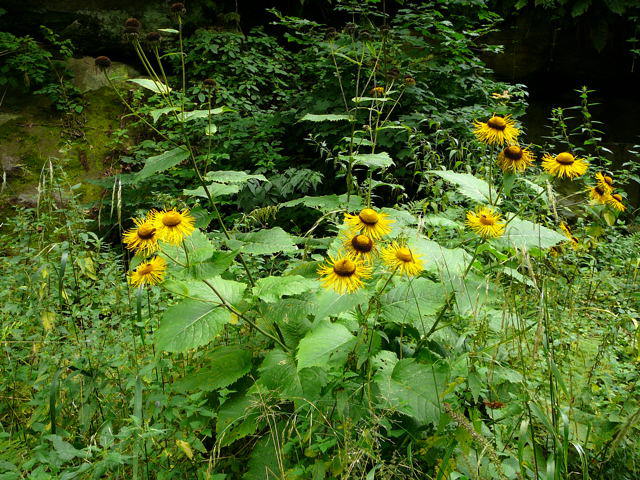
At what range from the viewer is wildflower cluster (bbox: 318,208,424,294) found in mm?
1105

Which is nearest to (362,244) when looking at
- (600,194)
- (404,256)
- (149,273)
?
(404,256)

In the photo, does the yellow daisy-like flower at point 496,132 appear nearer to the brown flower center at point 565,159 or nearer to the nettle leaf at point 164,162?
the brown flower center at point 565,159

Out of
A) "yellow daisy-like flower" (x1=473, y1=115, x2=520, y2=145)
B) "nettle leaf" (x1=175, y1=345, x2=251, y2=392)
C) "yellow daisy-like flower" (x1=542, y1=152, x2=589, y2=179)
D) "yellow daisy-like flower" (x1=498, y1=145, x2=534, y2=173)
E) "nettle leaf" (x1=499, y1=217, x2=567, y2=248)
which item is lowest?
"nettle leaf" (x1=175, y1=345, x2=251, y2=392)

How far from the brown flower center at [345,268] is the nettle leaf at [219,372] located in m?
0.51

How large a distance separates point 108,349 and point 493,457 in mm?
1457

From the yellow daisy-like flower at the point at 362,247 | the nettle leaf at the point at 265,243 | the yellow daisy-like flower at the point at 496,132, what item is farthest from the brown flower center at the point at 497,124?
the nettle leaf at the point at 265,243

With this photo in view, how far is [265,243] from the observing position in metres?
1.51

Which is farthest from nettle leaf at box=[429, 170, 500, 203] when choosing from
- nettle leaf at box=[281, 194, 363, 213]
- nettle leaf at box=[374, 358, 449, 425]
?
nettle leaf at box=[374, 358, 449, 425]

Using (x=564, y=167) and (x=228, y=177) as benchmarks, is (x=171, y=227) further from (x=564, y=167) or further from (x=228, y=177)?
(x=564, y=167)

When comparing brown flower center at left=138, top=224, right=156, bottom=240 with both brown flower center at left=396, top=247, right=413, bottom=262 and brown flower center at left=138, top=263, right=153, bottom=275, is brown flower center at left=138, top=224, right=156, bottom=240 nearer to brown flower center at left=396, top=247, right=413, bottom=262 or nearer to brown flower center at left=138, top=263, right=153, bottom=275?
brown flower center at left=138, top=263, right=153, bottom=275

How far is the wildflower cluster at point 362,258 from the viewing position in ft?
3.63

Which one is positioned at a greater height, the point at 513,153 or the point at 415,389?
the point at 513,153

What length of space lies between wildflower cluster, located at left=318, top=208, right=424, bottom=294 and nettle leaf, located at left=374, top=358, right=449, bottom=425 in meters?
0.29

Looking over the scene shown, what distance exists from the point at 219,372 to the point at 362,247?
0.64m
